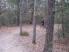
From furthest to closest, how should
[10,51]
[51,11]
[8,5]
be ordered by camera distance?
[8,5] < [10,51] < [51,11]

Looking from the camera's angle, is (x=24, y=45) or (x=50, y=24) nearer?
(x=50, y=24)

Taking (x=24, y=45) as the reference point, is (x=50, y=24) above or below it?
above

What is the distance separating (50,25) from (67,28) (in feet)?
8.03

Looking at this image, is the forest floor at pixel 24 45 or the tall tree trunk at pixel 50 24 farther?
the forest floor at pixel 24 45

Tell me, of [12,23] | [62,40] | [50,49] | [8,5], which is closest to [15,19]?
[12,23]

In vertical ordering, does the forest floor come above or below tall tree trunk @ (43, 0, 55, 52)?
below

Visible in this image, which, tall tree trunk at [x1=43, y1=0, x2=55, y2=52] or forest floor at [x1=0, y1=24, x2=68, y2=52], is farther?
forest floor at [x1=0, y1=24, x2=68, y2=52]

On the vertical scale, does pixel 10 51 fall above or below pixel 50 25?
below

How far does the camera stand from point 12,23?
20.9 meters

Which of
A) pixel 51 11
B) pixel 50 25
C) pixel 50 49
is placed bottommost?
pixel 50 49

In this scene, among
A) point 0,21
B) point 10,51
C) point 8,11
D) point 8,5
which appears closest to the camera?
point 10,51

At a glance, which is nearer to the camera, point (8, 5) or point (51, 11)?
point (51, 11)

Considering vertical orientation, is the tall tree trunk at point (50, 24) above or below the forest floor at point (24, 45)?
above

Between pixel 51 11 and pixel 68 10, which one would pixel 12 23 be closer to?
pixel 68 10
